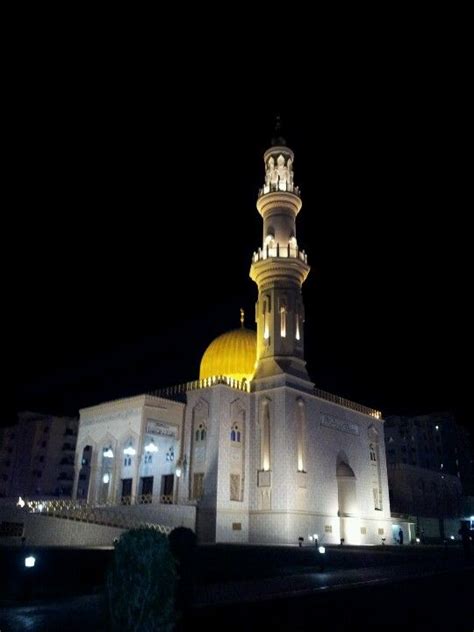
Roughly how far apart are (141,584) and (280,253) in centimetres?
3364

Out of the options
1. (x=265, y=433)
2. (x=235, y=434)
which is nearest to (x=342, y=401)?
(x=265, y=433)

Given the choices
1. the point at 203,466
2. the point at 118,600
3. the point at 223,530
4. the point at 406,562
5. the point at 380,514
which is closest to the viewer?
the point at 118,600

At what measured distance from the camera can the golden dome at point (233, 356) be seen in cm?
3972

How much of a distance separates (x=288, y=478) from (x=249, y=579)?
14746mm

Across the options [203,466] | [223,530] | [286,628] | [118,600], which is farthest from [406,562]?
[118,600]

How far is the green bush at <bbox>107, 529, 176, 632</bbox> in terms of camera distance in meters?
7.34

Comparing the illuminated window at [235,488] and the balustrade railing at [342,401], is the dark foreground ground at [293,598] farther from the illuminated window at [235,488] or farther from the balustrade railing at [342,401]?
the balustrade railing at [342,401]

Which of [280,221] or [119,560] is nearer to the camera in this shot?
[119,560]

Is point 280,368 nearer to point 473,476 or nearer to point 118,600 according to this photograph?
point 118,600

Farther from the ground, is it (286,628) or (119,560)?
(119,560)

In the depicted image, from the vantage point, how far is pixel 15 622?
10.7m

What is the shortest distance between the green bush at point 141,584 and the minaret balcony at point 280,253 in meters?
32.8

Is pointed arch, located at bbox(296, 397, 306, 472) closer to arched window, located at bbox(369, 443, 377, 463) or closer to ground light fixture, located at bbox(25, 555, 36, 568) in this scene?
arched window, located at bbox(369, 443, 377, 463)

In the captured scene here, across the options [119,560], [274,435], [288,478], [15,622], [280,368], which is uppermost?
[280,368]
